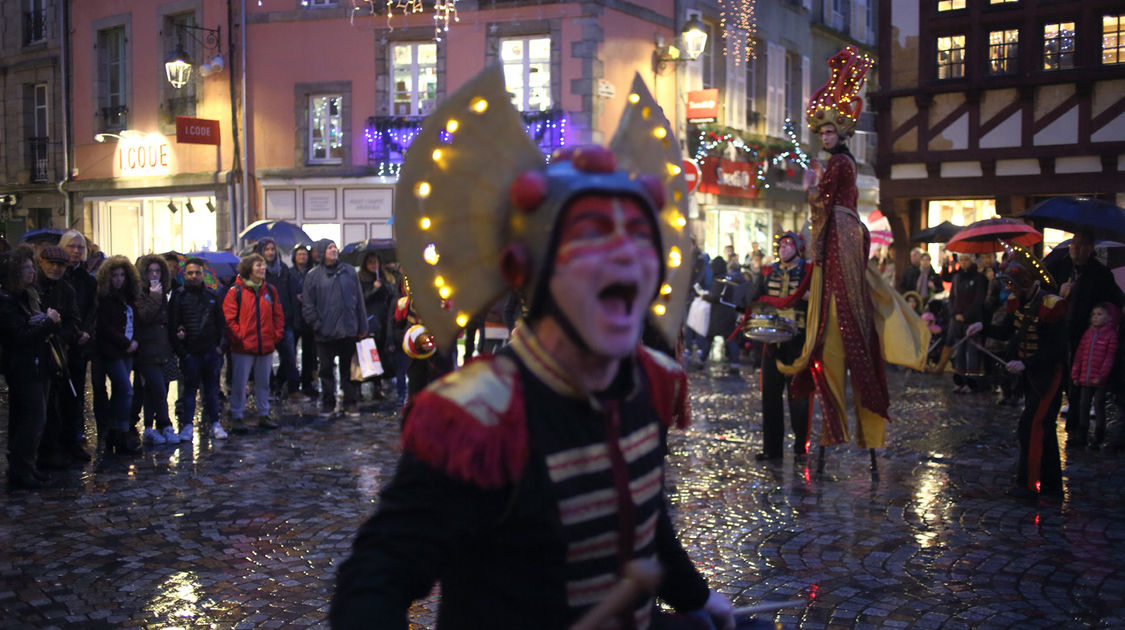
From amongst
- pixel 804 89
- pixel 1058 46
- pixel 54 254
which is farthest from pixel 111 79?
pixel 1058 46

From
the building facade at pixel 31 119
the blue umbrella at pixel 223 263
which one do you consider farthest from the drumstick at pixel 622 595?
the building facade at pixel 31 119

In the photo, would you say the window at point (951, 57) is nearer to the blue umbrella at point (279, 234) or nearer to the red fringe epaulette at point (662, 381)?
the blue umbrella at point (279, 234)

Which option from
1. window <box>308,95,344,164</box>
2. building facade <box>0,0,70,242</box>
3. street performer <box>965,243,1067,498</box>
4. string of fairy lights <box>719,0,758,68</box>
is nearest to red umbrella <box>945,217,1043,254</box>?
street performer <box>965,243,1067,498</box>

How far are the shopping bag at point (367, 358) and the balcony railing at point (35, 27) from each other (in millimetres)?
21059

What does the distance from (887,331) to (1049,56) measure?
13137mm

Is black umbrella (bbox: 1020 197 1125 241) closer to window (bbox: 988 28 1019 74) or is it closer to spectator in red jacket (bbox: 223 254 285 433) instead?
spectator in red jacket (bbox: 223 254 285 433)

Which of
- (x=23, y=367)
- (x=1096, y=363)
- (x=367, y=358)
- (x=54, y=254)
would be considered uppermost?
(x=54, y=254)

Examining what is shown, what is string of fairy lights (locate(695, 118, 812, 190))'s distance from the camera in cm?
2523

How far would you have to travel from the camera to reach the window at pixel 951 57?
19.3 metres

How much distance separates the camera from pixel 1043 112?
61.1 ft

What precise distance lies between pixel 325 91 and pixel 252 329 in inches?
557

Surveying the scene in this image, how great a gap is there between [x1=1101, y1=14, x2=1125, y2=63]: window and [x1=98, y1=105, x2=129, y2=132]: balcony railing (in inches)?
821

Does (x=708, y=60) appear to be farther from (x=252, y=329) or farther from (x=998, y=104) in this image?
(x=252, y=329)

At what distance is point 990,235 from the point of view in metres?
12.7
